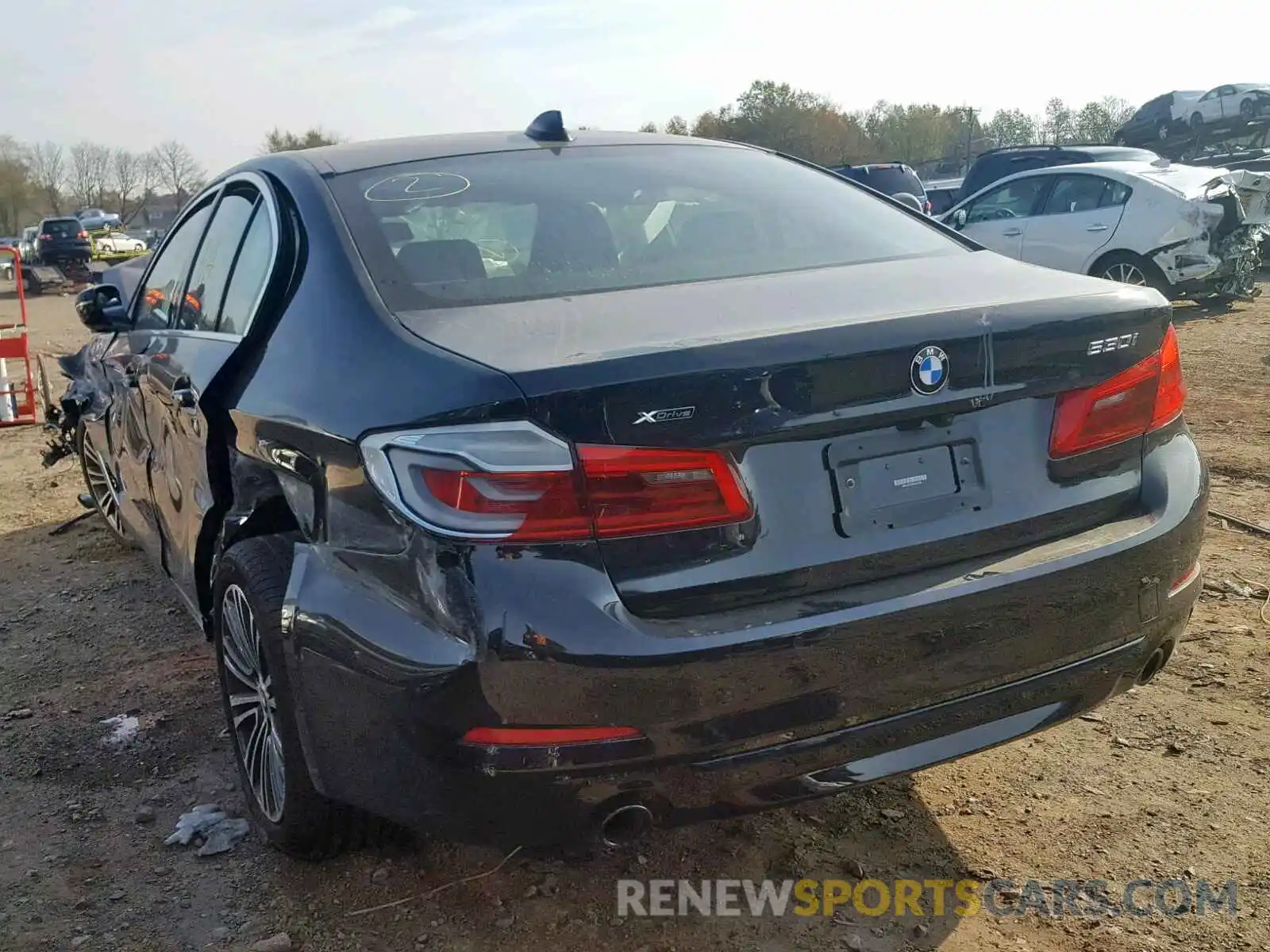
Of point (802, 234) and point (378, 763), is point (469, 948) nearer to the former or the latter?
point (378, 763)

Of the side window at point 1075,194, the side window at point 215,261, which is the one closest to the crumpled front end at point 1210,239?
the side window at point 1075,194

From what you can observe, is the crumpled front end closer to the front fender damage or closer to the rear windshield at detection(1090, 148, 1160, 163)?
the rear windshield at detection(1090, 148, 1160, 163)

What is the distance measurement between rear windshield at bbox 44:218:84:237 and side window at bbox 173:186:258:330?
1208 inches

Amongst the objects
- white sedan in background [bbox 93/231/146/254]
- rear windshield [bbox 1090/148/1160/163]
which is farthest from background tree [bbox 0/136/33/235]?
rear windshield [bbox 1090/148/1160/163]

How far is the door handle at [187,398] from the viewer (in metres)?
3.13

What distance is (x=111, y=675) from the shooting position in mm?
4164

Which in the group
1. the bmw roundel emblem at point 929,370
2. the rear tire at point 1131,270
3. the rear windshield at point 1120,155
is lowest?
the rear tire at point 1131,270

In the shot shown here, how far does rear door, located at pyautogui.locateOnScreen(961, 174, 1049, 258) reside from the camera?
1230 centimetres

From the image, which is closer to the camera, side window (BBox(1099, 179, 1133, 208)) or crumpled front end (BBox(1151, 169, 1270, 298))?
crumpled front end (BBox(1151, 169, 1270, 298))

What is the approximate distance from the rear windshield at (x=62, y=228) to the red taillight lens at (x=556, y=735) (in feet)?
108

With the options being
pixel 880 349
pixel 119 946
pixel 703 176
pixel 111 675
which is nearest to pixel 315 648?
pixel 119 946

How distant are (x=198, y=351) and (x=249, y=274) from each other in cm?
31

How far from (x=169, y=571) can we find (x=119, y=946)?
154 cm

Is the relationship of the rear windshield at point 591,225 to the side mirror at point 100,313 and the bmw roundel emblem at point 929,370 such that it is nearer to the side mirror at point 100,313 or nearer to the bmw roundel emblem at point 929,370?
the bmw roundel emblem at point 929,370
